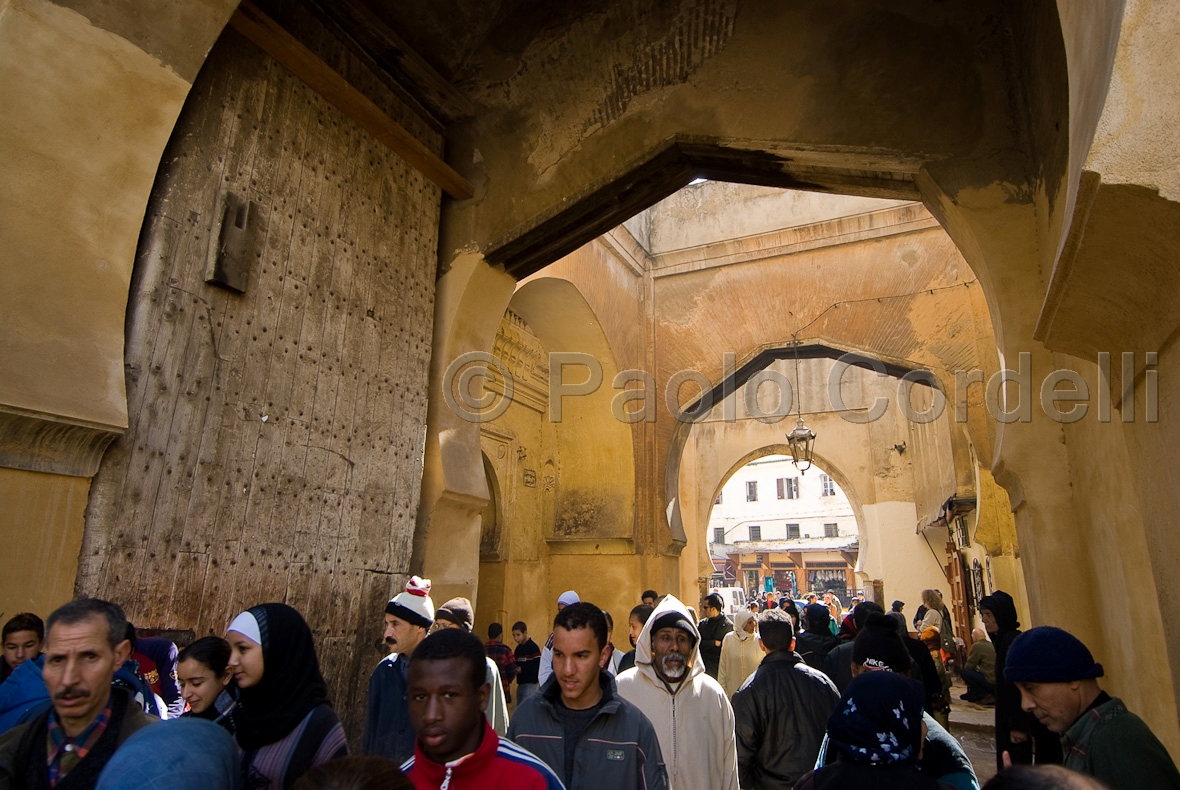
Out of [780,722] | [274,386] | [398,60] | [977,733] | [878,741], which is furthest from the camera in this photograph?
[977,733]

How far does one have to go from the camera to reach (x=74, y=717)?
5.57ft

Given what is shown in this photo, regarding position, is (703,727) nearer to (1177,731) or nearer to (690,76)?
(1177,731)

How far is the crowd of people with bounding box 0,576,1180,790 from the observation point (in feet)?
4.96

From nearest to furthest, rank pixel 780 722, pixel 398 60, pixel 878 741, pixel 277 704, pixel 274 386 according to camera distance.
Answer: pixel 878 741 → pixel 277 704 → pixel 780 722 → pixel 274 386 → pixel 398 60

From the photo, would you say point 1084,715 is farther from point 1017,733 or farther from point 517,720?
point 517,720

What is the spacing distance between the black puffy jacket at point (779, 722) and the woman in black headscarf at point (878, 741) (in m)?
1.37

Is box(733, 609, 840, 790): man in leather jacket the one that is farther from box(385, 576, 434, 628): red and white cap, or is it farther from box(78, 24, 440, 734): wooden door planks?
box(78, 24, 440, 734): wooden door planks

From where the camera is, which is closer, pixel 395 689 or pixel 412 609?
pixel 395 689

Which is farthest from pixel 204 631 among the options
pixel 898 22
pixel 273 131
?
pixel 898 22

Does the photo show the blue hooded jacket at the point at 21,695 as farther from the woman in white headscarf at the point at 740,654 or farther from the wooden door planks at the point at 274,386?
the woman in white headscarf at the point at 740,654

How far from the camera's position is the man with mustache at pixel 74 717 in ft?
5.40

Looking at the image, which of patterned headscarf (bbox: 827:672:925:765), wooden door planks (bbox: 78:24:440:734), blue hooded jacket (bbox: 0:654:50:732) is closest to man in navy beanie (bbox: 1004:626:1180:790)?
patterned headscarf (bbox: 827:672:925:765)

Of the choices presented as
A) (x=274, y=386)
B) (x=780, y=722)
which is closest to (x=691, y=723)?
(x=780, y=722)

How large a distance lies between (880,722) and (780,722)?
1532 mm
